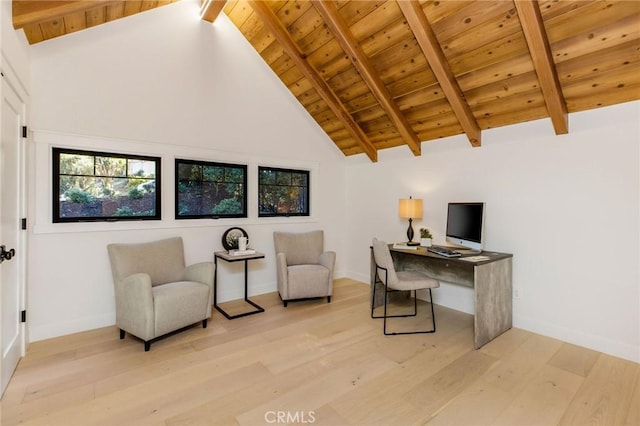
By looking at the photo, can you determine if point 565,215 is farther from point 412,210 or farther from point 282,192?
point 282,192

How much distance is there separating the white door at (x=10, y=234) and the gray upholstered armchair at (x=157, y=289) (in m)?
0.65

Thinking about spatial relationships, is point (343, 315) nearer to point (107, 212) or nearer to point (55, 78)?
point (107, 212)

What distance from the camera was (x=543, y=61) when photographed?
242 centimetres

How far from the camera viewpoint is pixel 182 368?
235cm

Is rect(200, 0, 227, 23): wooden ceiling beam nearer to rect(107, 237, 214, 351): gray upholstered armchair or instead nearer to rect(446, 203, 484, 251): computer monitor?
rect(107, 237, 214, 351): gray upholstered armchair

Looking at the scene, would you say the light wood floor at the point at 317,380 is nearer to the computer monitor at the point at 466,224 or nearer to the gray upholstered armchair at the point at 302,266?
the gray upholstered armchair at the point at 302,266

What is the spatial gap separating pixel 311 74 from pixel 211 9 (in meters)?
1.31

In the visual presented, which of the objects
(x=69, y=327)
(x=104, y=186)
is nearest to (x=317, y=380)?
(x=69, y=327)

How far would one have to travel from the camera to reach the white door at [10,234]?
2090mm

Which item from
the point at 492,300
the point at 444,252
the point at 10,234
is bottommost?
the point at 492,300

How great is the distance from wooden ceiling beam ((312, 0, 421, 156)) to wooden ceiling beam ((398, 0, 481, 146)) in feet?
2.26

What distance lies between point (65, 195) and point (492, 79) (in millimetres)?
4160

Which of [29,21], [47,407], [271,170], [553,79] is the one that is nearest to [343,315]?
[271,170]

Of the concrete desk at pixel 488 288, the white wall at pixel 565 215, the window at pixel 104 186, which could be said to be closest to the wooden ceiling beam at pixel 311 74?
the white wall at pixel 565 215
